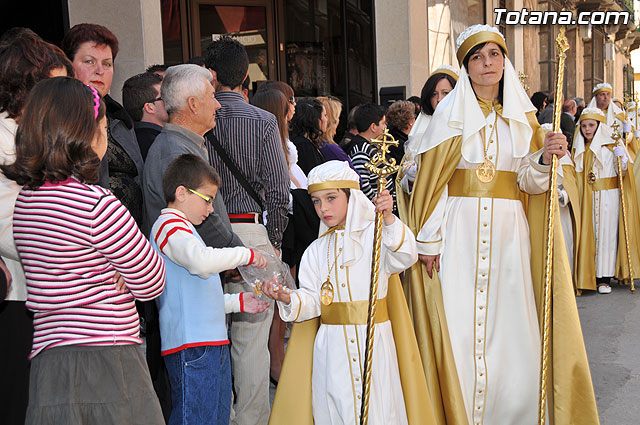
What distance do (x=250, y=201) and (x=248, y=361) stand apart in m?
0.89

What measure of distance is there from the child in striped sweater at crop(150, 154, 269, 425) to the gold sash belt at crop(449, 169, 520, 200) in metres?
1.35

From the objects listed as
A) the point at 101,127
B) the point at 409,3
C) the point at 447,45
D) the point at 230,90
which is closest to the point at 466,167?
the point at 230,90

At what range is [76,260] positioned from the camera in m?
2.48

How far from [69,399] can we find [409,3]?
9790 millimetres

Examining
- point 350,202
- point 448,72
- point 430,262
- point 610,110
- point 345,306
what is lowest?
point 345,306

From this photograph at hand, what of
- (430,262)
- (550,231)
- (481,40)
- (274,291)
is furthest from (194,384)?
(481,40)

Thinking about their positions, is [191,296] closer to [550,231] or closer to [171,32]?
[550,231]

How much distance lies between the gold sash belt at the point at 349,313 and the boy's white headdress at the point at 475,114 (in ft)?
3.52

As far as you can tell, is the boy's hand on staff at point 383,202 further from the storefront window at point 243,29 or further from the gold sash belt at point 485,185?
the storefront window at point 243,29

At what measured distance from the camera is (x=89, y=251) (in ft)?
8.17

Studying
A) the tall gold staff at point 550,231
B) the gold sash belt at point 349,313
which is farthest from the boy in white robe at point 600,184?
the gold sash belt at point 349,313

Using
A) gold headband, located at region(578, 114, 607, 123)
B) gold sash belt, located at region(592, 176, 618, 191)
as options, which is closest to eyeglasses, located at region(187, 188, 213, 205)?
gold headband, located at region(578, 114, 607, 123)

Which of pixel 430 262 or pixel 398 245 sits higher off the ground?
pixel 398 245

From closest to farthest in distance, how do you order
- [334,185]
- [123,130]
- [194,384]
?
1. [194,384]
2. [334,185]
3. [123,130]
